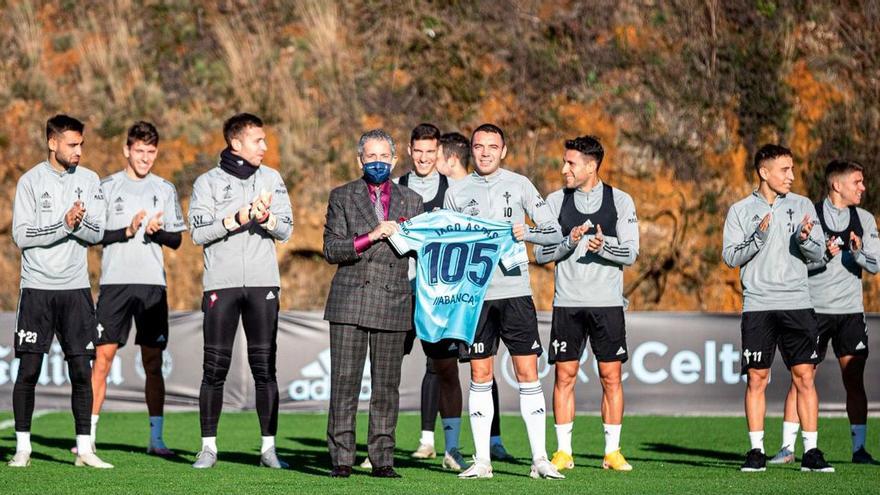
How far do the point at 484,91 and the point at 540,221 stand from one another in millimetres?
12347

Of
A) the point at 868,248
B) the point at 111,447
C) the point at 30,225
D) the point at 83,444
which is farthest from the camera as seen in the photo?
the point at 111,447

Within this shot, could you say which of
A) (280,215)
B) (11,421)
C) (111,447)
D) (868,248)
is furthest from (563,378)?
(11,421)

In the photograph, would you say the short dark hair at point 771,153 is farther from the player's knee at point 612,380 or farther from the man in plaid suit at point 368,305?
the man in plaid suit at point 368,305

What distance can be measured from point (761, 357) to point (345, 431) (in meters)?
3.06

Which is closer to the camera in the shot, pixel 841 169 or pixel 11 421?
pixel 841 169

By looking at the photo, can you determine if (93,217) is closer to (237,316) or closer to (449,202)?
(237,316)

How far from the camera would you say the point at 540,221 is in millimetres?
8602

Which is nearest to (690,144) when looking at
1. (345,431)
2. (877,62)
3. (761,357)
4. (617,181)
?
(617,181)

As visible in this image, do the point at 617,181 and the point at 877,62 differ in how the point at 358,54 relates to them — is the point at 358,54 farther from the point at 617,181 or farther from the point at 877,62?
the point at 877,62

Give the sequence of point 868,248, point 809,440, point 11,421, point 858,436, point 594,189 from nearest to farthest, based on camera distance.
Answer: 1. point 809,440
2. point 594,189
3. point 858,436
4. point 868,248
5. point 11,421

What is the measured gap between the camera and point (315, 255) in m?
19.2

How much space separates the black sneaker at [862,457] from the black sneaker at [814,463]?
1.04 m

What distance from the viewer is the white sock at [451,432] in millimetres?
9398

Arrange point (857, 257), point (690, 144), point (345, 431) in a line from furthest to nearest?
point (690, 144)
point (857, 257)
point (345, 431)
